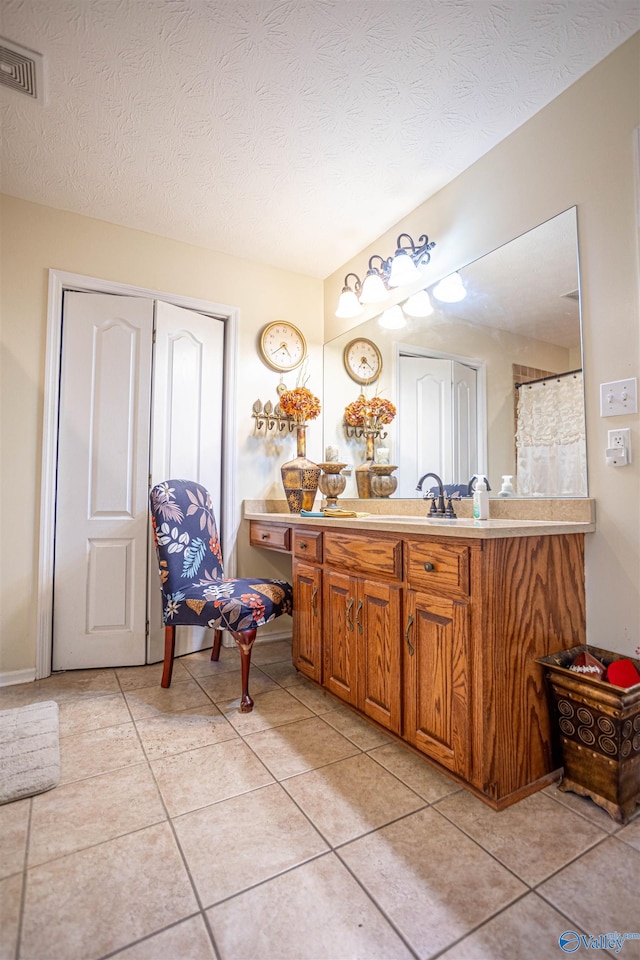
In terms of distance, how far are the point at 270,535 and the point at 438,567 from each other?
1.37m

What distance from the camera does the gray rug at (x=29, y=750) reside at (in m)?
1.48

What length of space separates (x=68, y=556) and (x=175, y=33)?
2.35 metres

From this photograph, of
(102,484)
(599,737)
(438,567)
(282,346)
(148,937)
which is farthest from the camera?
(282,346)

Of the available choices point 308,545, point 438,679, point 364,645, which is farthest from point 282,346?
point 438,679

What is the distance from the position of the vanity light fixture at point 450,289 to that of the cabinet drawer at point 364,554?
1.30 metres

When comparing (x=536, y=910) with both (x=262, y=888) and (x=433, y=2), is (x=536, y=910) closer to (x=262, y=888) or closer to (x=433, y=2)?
(x=262, y=888)

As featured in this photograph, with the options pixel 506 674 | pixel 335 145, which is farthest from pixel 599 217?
pixel 506 674

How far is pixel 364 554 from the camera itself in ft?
6.08

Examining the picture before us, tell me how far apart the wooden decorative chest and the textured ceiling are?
6.98ft

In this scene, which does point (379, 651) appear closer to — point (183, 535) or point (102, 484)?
point (183, 535)

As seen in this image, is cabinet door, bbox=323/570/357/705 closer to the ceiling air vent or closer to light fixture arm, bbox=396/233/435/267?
light fixture arm, bbox=396/233/435/267

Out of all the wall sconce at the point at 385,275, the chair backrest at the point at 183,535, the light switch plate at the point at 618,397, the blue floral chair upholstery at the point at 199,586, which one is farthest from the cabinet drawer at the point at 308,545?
the wall sconce at the point at 385,275

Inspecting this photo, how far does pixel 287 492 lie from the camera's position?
2.88 meters

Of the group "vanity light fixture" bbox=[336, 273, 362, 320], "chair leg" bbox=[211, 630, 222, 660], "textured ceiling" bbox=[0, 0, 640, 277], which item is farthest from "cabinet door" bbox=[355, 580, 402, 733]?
"textured ceiling" bbox=[0, 0, 640, 277]
